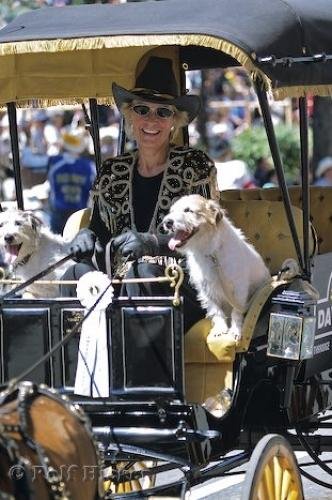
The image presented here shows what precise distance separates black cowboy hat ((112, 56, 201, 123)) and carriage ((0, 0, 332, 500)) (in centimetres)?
41

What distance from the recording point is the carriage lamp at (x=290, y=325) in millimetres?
6242

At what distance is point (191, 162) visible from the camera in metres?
6.65

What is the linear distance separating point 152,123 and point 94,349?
131cm

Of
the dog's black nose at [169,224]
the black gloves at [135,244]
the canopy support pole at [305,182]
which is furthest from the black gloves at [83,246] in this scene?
the canopy support pole at [305,182]

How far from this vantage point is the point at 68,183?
51.1ft

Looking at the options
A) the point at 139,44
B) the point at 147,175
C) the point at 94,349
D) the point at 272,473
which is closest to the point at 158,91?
the point at 147,175

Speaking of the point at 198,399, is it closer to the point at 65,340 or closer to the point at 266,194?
the point at 65,340

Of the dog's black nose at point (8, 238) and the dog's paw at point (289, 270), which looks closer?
the dog's paw at point (289, 270)

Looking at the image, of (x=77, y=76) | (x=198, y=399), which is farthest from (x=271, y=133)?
(x=77, y=76)

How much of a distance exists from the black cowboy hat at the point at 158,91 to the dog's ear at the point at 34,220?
746mm

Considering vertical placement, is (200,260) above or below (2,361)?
above

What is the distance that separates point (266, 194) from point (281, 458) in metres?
2.16

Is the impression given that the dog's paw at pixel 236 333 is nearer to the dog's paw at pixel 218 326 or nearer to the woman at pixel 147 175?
the dog's paw at pixel 218 326

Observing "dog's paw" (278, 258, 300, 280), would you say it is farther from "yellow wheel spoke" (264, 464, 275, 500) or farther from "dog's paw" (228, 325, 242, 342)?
"yellow wheel spoke" (264, 464, 275, 500)
